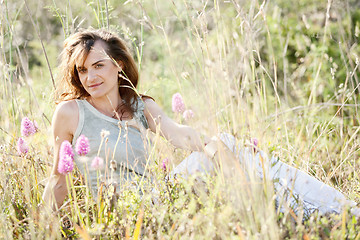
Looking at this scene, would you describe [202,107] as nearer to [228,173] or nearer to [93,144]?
[228,173]

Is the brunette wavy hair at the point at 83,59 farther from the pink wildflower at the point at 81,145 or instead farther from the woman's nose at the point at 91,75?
the pink wildflower at the point at 81,145

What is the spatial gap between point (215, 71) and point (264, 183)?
0.39 m

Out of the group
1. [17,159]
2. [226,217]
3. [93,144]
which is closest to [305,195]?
[226,217]

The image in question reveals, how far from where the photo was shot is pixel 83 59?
2113 millimetres

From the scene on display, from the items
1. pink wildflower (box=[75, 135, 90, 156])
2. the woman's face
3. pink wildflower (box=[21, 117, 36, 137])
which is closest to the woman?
the woman's face

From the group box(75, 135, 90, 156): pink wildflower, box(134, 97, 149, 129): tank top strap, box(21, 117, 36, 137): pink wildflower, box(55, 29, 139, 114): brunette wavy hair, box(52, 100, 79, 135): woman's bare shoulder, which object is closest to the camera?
box(75, 135, 90, 156): pink wildflower

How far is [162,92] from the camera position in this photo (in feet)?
15.6

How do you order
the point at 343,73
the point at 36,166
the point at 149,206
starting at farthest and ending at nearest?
the point at 343,73 → the point at 36,166 → the point at 149,206

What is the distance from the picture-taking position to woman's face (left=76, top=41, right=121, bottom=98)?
2.10 m

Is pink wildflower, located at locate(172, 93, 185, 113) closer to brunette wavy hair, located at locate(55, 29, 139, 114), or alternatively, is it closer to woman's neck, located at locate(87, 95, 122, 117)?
brunette wavy hair, located at locate(55, 29, 139, 114)

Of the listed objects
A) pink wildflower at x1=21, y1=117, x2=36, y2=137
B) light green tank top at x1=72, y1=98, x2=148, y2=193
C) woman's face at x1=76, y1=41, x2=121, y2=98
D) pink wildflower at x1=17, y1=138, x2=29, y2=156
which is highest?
woman's face at x1=76, y1=41, x2=121, y2=98

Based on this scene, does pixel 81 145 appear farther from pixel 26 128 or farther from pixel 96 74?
pixel 96 74

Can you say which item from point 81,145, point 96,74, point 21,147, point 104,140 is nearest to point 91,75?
point 96,74

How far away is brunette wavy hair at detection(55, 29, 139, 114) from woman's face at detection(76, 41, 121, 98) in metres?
0.03
